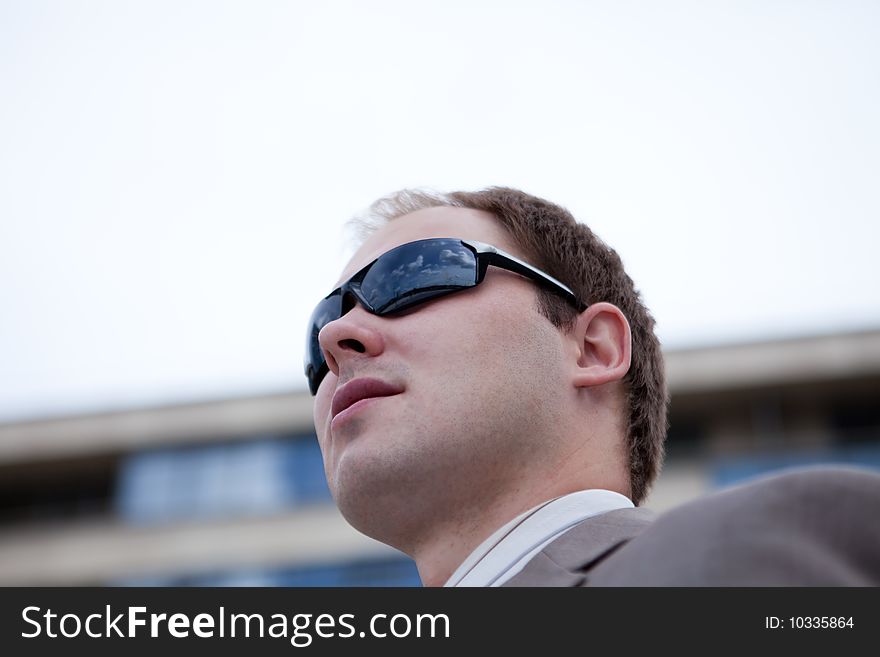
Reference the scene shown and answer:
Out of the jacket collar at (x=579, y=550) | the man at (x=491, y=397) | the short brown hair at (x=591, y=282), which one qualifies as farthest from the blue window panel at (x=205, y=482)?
the jacket collar at (x=579, y=550)

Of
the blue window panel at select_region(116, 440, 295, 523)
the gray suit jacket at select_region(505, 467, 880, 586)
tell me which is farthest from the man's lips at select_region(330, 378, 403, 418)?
the blue window panel at select_region(116, 440, 295, 523)

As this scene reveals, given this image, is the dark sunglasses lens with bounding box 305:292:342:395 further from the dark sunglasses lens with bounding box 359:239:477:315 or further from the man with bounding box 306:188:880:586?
the dark sunglasses lens with bounding box 359:239:477:315

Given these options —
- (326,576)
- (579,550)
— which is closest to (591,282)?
(579,550)

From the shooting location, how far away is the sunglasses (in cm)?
274

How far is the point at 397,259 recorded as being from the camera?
284 cm

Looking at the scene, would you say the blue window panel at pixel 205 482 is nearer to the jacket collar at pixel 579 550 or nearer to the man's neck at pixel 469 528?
the man's neck at pixel 469 528

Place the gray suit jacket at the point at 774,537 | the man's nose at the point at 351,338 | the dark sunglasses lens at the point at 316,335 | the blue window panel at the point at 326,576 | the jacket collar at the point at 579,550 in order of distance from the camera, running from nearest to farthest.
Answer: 1. the gray suit jacket at the point at 774,537
2. the jacket collar at the point at 579,550
3. the man's nose at the point at 351,338
4. the dark sunglasses lens at the point at 316,335
5. the blue window panel at the point at 326,576

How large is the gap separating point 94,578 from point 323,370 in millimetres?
20052

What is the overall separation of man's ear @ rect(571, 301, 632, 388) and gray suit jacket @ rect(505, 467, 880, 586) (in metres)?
1.02

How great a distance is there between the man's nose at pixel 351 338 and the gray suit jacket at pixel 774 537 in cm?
116

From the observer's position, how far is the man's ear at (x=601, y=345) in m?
2.72
